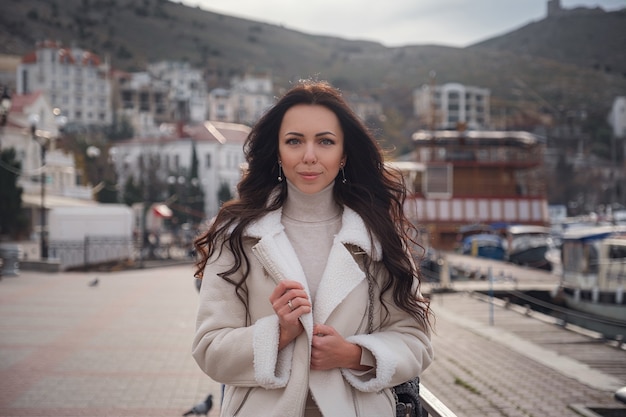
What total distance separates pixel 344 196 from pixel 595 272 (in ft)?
62.4

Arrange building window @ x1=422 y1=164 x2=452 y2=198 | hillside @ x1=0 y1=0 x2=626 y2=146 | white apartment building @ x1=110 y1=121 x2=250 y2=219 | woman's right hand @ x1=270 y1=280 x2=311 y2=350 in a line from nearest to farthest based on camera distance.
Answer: woman's right hand @ x1=270 y1=280 x2=311 y2=350
building window @ x1=422 y1=164 x2=452 y2=198
white apartment building @ x1=110 y1=121 x2=250 y2=219
hillside @ x1=0 y1=0 x2=626 y2=146

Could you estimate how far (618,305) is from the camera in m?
18.1

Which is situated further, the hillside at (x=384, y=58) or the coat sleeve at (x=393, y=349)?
the hillside at (x=384, y=58)

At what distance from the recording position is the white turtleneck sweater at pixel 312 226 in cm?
258

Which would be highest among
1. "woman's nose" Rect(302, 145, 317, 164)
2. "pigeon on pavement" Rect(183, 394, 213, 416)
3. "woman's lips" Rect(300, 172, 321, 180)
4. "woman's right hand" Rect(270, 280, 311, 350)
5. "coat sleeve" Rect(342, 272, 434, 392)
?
"woman's nose" Rect(302, 145, 317, 164)

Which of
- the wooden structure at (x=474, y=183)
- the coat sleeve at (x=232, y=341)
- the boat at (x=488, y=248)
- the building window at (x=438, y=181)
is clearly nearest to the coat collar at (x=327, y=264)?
the coat sleeve at (x=232, y=341)

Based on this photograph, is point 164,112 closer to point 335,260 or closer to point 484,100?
point 484,100

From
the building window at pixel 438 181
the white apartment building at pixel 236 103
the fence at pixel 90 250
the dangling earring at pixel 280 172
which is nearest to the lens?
the dangling earring at pixel 280 172

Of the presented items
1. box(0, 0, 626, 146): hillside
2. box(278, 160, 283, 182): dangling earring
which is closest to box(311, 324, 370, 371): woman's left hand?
box(278, 160, 283, 182): dangling earring

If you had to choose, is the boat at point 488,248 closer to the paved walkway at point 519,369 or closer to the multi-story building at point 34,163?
the multi-story building at point 34,163

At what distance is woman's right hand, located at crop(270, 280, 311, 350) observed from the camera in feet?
7.62

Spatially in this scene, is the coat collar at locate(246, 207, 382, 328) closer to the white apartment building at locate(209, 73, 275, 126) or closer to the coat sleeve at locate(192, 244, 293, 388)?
the coat sleeve at locate(192, 244, 293, 388)

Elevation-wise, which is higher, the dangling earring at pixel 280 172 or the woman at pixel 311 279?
the dangling earring at pixel 280 172

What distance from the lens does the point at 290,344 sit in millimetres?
2465
